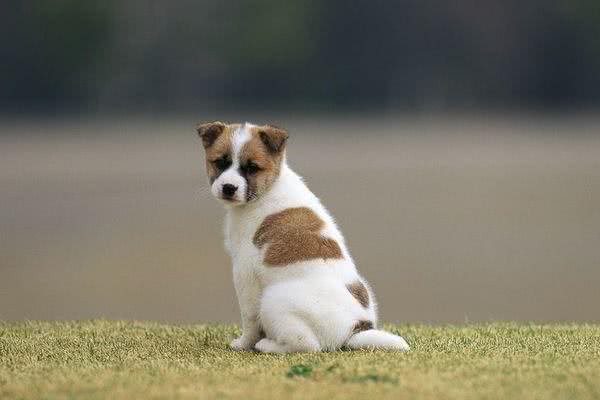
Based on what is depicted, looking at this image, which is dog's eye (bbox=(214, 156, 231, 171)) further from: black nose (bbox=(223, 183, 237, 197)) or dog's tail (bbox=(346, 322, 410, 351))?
dog's tail (bbox=(346, 322, 410, 351))

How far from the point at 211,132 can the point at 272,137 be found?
43 cm

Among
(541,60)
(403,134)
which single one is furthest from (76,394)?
(541,60)

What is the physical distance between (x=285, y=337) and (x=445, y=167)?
93.1 ft

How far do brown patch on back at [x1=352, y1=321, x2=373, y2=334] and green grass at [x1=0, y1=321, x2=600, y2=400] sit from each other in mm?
177

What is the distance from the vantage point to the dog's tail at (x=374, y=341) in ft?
27.7

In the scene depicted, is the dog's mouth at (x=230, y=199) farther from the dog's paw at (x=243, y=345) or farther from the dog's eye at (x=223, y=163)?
the dog's paw at (x=243, y=345)

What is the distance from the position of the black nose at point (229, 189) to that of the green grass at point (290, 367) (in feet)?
3.57

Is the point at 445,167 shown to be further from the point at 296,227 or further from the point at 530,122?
the point at 296,227

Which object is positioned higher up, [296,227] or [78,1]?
[296,227]

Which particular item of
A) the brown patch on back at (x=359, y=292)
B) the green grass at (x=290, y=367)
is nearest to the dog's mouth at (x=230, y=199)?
the brown patch on back at (x=359, y=292)

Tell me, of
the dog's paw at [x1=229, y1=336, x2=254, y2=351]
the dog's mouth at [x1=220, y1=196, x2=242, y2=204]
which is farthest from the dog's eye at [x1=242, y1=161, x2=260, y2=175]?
the dog's paw at [x1=229, y1=336, x2=254, y2=351]

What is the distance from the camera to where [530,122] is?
56.6 metres

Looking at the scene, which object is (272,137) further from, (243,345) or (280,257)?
(243,345)

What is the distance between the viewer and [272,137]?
8.75 m
